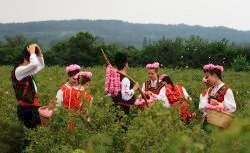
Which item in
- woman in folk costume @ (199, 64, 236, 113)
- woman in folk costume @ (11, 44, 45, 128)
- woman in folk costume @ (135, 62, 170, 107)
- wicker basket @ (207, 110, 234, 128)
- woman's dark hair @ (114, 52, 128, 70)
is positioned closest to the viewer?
wicker basket @ (207, 110, 234, 128)

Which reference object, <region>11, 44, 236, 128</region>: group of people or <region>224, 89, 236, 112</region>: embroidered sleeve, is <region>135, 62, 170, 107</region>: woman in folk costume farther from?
<region>224, 89, 236, 112</region>: embroidered sleeve

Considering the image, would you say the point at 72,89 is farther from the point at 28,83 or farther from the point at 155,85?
the point at 155,85

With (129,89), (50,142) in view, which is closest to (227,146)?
(50,142)

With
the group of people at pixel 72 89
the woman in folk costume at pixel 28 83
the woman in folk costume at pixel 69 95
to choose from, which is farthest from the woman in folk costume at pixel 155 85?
the woman in folk costume at pixel 28 83

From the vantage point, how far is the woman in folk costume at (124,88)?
8477mm

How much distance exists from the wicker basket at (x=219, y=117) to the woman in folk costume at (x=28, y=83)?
2.08 metres

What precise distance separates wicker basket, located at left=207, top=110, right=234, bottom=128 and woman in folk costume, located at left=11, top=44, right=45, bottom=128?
2078mm

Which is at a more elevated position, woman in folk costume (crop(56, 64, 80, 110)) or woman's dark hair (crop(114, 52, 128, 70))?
woman's dark hair (crop(114, 52, 128, 70))

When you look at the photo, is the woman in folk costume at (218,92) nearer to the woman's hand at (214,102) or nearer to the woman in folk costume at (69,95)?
the woman's hand at (214,102)

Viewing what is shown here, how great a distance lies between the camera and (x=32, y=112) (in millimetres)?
7570

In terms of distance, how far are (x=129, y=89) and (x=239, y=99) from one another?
4571 mm

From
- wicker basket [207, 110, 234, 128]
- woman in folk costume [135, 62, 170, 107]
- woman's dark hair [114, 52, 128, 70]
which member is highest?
woman's dark hair [114, 52, 128, 70]

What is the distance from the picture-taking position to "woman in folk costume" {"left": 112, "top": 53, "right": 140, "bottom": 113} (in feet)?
27.8

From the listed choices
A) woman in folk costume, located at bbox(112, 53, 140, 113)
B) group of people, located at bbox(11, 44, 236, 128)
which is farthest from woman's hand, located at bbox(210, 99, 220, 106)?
woman in folk costume, located at bbox(112, 53, 140, 113)
